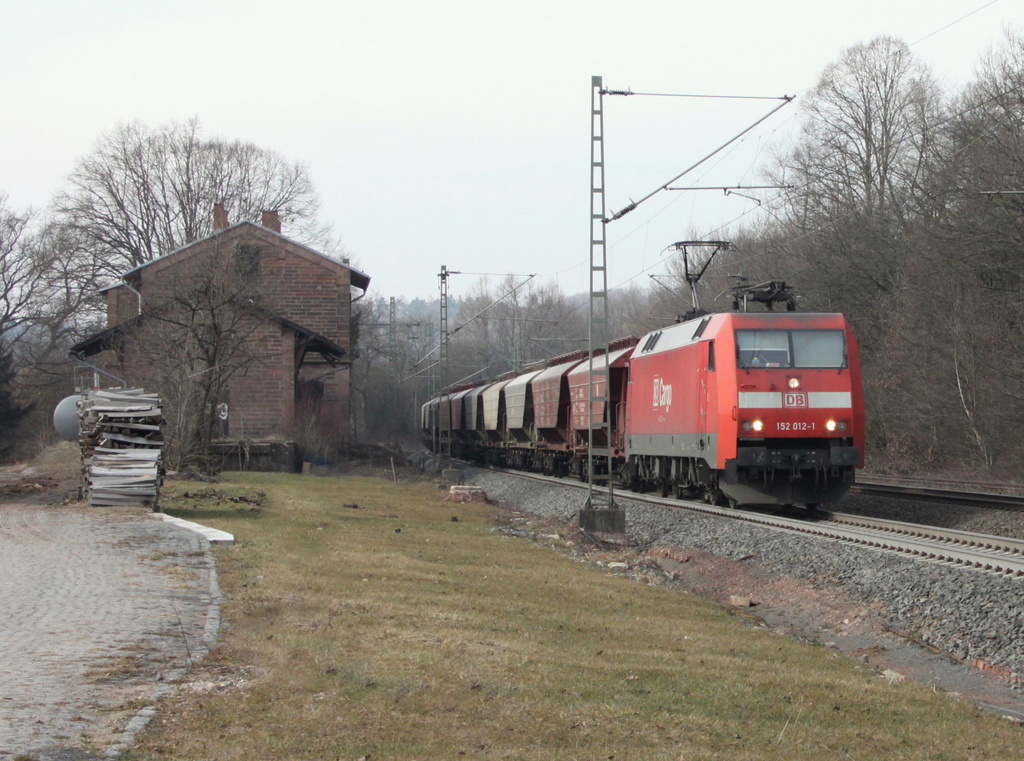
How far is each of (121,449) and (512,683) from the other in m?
12.7

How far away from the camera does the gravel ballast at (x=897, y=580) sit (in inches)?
364

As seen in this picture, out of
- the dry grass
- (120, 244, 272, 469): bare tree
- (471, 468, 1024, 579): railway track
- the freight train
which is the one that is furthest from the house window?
the dry grass

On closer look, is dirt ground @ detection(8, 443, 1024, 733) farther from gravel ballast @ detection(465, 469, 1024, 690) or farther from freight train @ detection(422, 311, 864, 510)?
freight train @ detection(422, 311, 864, 510)

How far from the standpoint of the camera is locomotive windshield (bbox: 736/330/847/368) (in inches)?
689

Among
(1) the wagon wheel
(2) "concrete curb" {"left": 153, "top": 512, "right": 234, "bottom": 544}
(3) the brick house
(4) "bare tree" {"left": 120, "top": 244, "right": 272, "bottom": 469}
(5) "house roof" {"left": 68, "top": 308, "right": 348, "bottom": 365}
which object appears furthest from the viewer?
(5) "house roof" {"left": 68, "top": 308, "right": 348, "bottom": 365}

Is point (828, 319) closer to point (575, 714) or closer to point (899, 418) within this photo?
point (575, 714)

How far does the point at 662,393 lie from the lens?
68.7ft

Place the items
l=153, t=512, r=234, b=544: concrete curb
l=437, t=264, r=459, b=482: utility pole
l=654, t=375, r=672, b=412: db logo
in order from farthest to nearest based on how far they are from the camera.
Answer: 1. l=437, t=264, r=459, b=482: utility pole
2. l=654, t=375, r=672, b=412: db logo
3. l=153, t=512, r=234, b=544: concrete curb

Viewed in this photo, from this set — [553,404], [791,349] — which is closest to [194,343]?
[553,404]

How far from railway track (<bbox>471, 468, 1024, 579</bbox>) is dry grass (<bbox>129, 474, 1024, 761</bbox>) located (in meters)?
2.77

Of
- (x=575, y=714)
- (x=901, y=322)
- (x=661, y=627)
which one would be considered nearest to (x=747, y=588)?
(x=661, y=627)

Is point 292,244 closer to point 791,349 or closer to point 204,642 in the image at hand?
point 791,349

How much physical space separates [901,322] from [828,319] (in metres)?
16.6

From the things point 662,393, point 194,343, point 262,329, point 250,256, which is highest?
point 250,256
